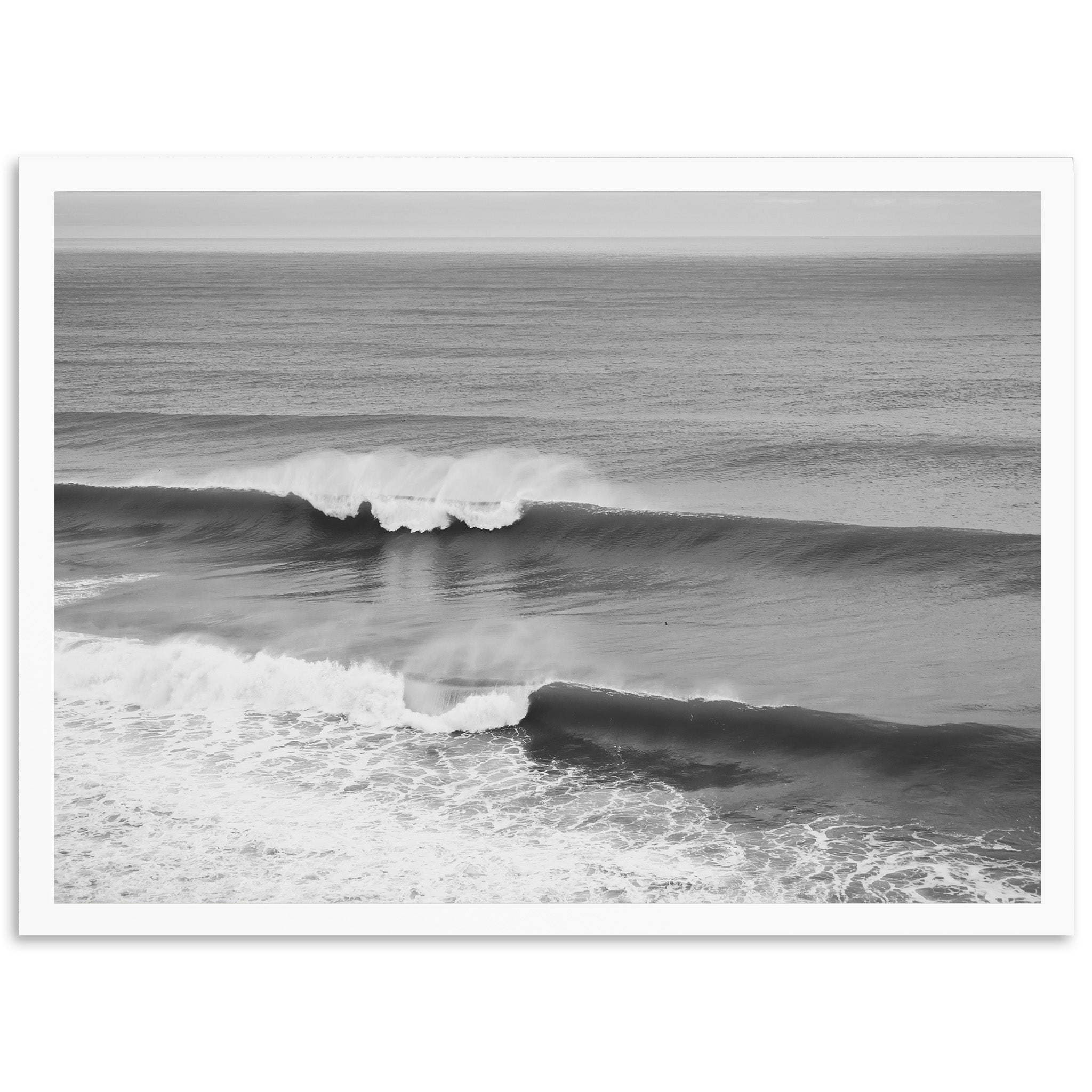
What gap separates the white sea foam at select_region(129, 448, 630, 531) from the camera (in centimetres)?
310

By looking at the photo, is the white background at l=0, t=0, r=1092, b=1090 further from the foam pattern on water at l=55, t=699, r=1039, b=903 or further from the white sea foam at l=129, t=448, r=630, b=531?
the white sea foam at l=129, t=448, r=630, b=531

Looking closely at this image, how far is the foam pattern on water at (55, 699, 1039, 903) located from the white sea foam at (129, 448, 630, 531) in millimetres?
774

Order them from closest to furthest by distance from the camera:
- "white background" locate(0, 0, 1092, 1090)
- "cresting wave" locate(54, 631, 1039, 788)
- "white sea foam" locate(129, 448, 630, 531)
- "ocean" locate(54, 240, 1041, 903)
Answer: "white background" locate(0, 0, 1092, 1090) < "ocean" locate(54, 240, 1041, 903) < "cresting wave" locate(54, 631, 1039, 788) < "white sea foam" locate(129, 448, 630, 531)

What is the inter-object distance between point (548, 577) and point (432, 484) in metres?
0.51

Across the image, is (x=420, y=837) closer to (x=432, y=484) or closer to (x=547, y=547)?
(x=547, y=547)

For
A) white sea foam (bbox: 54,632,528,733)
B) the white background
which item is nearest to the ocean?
white sea foam (bbox: 54,632,528,733)
